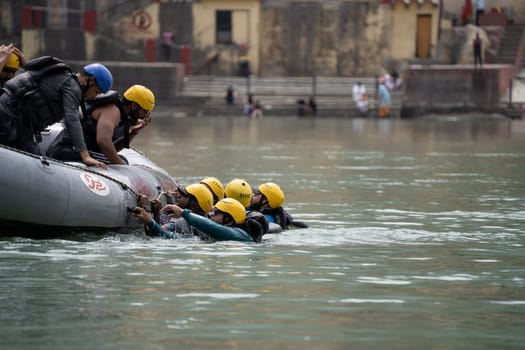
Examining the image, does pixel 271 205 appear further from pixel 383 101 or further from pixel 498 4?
pixel 498 4

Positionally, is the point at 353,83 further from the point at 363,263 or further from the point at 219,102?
the point at 363,263

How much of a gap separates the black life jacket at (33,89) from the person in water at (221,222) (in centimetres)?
132

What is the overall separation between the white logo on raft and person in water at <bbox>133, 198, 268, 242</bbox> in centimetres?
38

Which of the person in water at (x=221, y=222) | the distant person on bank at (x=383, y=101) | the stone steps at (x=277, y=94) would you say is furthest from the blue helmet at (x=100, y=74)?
the stone steps at (x=277, y=94)

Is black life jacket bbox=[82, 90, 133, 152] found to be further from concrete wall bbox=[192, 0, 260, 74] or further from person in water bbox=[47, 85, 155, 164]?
concrete wall bbox=[192, 0, 260, 74]

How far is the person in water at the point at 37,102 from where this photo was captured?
579 inches

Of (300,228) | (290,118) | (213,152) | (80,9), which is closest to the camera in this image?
(300,228)

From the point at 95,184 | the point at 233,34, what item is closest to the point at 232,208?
the point at 95,184

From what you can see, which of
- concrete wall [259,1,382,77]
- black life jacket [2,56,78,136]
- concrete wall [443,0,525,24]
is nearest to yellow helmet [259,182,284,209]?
black life jacket [2,56,78,136]

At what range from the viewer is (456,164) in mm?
29062

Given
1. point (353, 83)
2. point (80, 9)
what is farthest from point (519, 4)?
point (80, 9)

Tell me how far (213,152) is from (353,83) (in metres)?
29.6

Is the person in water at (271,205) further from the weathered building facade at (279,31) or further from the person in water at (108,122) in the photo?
the weathered building facade at (279,31)

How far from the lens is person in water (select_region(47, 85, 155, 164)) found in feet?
52.1
